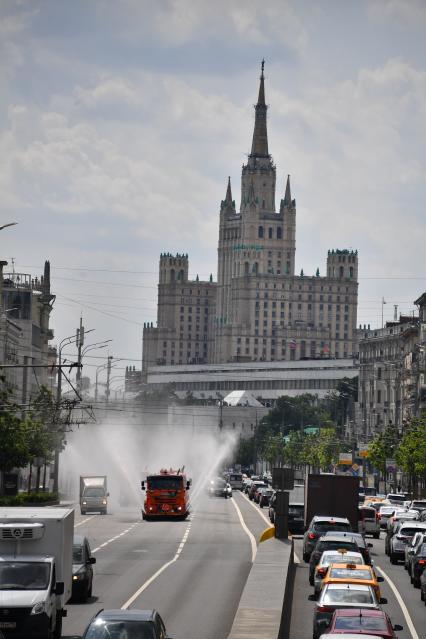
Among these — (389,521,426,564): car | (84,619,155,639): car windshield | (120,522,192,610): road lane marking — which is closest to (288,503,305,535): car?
(120,522,192,610): road lane marking

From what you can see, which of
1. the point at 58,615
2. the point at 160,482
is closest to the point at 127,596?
the point at 58,615

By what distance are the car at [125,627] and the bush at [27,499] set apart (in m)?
55.5

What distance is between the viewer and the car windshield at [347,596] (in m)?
29.8

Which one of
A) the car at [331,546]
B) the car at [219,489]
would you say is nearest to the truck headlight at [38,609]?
the car at [331,546]

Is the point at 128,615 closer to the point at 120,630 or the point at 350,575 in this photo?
the point at 120,630

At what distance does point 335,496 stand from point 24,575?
34.8m

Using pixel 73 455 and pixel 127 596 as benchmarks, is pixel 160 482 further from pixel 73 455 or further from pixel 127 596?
pixel 73 455

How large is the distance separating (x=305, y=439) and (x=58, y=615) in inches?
6532

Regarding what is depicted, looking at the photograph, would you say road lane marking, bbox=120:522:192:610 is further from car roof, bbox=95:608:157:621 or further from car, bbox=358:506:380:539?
car roof, bbox=95:608:157:621

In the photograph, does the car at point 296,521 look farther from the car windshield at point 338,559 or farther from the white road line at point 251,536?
the car windshield at point 338,559

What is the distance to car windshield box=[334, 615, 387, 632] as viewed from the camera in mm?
24750

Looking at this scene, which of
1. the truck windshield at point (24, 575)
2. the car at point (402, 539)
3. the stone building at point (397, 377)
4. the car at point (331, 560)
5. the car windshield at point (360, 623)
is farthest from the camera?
the stone building at point (397, 377)

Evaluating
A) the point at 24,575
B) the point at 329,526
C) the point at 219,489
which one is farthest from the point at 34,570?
the point at 219,489

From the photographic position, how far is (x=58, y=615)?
28891 mm
